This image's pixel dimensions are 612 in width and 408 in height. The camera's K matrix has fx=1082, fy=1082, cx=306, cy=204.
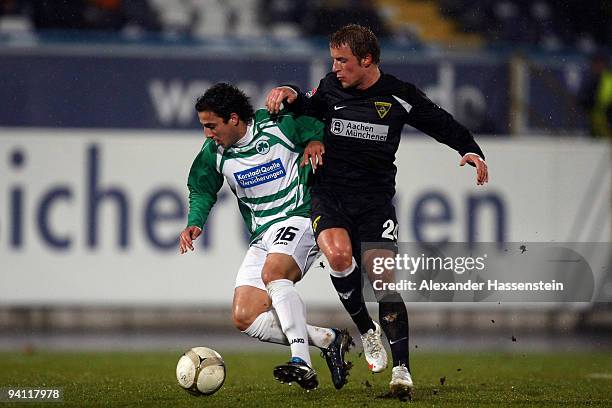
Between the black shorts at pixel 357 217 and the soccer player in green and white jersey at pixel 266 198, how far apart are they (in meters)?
0.27

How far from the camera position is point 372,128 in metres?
6.76

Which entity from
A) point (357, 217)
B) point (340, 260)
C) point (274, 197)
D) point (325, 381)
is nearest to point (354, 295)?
point (340, 260)

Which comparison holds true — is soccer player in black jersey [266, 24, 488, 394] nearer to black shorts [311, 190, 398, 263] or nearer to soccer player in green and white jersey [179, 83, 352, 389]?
black shorts [311, 190, 398, 263]

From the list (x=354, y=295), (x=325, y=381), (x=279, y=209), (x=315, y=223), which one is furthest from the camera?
(x=325, y=381)

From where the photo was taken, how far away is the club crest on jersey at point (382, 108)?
6738 mm

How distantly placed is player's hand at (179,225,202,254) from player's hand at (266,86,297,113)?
907 mm

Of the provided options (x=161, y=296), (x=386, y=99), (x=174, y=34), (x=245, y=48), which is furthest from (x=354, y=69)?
(x=174, y=34)

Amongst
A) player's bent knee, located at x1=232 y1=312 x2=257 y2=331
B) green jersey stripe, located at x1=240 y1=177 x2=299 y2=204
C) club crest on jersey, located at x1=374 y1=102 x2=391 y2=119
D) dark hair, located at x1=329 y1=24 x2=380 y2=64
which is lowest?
player's bent knee, located at x1=232 y1=312 x2=257 y2=331

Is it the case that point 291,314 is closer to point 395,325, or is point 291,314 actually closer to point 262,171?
point 395,325

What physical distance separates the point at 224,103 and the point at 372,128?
37.9 inches

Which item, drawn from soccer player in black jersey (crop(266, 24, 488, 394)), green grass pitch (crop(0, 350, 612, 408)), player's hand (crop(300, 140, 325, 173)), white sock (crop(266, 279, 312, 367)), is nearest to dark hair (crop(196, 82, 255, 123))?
soccer player in black jersey (crop(266, 24, 488, 394))

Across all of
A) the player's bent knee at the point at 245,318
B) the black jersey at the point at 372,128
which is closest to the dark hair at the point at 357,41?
the black jersey at the point at 372,128

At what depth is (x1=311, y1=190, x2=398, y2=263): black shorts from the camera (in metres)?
6.75

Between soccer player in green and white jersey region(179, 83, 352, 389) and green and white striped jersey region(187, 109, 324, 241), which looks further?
green and white striped jersey region(187, 109, 324, 241)
